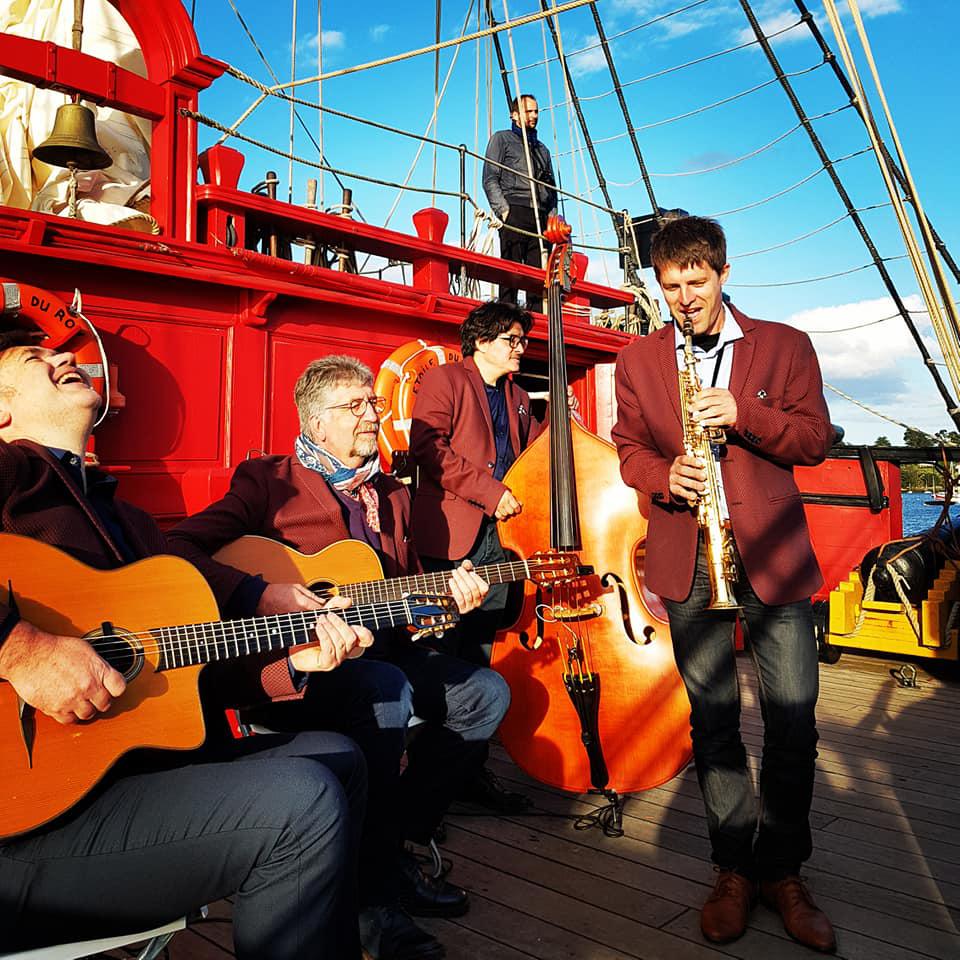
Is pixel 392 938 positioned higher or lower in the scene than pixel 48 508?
lower

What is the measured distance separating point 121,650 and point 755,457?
160 cm

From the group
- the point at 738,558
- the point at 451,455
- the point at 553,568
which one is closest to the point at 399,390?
the point at 451,455

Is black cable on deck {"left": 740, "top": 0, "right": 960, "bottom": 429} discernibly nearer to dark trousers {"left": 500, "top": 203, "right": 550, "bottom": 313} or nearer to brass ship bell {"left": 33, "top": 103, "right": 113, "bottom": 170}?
dark trousers {"left": 500, "top": 203, "right": 550, "bottom": 313}

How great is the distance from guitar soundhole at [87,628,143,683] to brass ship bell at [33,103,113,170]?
2.81 metres

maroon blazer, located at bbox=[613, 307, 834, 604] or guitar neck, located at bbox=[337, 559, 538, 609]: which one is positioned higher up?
maroon blazer, located at bbox=[613, 307, 834, 604]

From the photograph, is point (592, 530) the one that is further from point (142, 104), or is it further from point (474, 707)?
point (142, 104)

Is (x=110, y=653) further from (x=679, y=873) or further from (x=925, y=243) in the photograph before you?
(x=925, y=243)

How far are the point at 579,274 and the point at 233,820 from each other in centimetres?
557

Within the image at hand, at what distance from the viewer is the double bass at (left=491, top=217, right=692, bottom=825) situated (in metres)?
2.67

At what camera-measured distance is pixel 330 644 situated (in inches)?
70.1

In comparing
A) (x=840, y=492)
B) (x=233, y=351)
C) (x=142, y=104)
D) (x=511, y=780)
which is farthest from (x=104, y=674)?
(x=840, y=492)

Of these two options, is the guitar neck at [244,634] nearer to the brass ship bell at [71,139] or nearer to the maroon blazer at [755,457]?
the maroon blazer at [755,457]

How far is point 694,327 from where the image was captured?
2.22 metres

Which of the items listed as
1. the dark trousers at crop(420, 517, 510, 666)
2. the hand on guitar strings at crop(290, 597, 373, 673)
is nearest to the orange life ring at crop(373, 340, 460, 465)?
the dark trousers at crop(420, 517, 510, 666)
